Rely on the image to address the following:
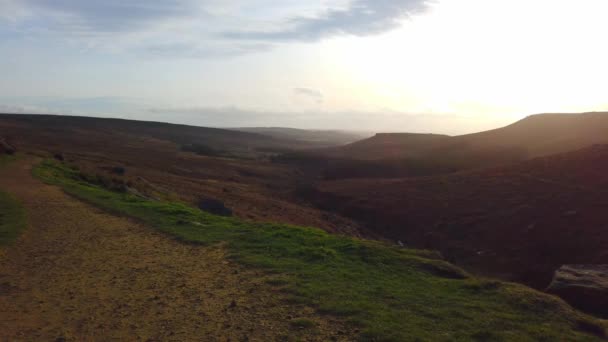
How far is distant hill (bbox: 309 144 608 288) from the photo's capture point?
22.3 meters

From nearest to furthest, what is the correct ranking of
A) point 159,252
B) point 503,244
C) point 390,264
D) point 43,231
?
point 390,264 < point 159,252 < point 43,231 < point 503,244

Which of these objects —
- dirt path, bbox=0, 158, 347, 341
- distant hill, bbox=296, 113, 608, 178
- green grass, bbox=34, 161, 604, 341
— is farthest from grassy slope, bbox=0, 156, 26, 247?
distant hill, bbox=296, 113, 608, 178

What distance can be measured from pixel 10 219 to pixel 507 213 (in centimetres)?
2597

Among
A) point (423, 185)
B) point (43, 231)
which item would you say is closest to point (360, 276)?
point (43, 231)

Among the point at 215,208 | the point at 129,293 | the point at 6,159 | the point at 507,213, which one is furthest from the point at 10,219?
the point at 507,213

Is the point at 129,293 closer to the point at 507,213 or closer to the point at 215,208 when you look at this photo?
the point at 215,208

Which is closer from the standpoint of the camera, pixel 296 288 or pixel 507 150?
pixel 296 288

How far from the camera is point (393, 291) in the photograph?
9062 mm

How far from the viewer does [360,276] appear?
10.1 meters

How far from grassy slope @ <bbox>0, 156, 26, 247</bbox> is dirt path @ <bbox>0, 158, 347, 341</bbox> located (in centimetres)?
36

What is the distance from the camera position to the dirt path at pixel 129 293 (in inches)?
283

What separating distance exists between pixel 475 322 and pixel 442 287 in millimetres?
1858

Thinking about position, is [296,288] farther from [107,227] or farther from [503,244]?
[503,244]

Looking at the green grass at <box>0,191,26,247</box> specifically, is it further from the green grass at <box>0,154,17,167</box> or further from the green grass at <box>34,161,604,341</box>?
the green grass at <box>0,154,17,167</box>
